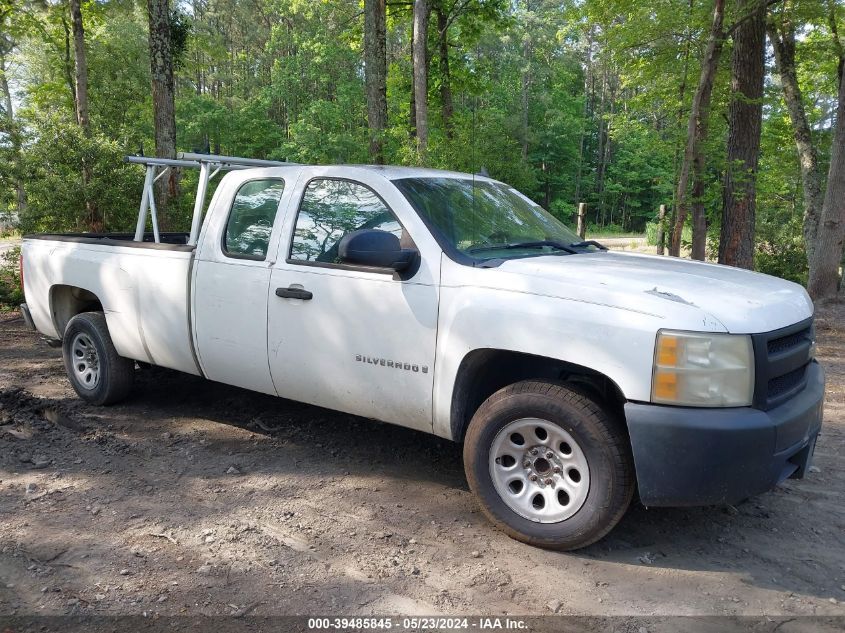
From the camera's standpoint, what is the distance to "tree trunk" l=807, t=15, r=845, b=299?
11.7 meters

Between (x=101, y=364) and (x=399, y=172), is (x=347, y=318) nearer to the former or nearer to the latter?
(x=399, y=172)

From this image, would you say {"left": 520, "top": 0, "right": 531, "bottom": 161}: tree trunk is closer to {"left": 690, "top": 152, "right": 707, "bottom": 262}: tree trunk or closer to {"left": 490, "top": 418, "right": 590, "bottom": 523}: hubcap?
{"left": 690, "top": 152, "right": 707, "bottom": 262}: tree trunk

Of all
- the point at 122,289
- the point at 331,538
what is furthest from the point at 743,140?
the point at 331,538

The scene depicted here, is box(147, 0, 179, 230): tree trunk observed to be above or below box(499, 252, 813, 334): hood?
above

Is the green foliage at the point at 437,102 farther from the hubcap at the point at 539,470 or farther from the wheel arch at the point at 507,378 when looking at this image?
the hubcap at the point at 539,470

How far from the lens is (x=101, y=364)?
18.8ft

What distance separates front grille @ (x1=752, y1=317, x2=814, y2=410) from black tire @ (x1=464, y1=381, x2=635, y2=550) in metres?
0.67

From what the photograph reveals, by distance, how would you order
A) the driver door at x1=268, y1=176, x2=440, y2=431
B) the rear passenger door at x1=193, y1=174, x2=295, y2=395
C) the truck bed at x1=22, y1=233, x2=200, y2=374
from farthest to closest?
the truck bed at x1=22, y1=233, x2=200, y2=374, the rear passenger door at x1=193, y1=174, x2=295, y2=395, the driver door at x1=268, y1=176, x2=440, y2=431

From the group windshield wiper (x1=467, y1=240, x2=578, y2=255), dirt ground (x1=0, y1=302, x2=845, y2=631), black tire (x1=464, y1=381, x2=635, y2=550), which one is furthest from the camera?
windshield wiper (x1=467, y1=240, x2=578, y2=255)

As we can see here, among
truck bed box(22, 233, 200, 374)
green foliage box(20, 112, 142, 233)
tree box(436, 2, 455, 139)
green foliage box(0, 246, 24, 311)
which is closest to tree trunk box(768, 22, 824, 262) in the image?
tree box(436, 2, 455, 139)

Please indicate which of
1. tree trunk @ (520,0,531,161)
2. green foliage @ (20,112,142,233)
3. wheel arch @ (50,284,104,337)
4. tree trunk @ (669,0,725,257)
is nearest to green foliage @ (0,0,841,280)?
green foliage @ (20,112,142,233)

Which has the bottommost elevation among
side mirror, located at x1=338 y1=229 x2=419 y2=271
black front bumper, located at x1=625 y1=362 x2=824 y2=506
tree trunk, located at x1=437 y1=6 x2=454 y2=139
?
black front bumper, located at x1=625 y1=362 x2=824 y2=506

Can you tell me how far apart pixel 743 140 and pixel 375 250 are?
1082 centimetres

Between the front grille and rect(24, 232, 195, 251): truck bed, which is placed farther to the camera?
rect(24, 232, 195, 251): truck bed
